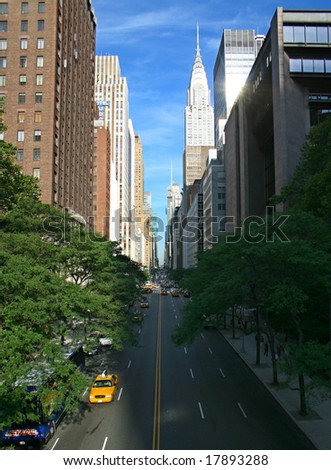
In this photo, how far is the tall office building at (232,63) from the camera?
6826 inches

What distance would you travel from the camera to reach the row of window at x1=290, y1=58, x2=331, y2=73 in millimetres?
55688

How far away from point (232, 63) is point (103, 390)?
572ft

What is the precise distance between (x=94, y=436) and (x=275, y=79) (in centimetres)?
5056

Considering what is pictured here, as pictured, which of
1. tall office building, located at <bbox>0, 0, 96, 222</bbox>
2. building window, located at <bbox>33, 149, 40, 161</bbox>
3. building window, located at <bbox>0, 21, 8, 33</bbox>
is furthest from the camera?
building window, located at <bbox>0, 21, 8, 33</bbox>

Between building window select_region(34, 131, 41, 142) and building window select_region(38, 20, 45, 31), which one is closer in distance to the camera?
building window select_region(34, 131, 41, 142)

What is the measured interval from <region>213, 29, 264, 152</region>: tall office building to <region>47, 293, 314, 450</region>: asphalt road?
147421mm

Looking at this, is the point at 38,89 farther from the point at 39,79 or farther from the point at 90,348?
the point at 90,348

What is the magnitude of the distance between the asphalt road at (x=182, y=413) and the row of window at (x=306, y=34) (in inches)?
1642

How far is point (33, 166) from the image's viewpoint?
58281 millimetres

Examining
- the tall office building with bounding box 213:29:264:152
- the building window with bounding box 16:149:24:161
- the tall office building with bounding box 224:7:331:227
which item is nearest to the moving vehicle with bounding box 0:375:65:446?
the tall office building with bounding box 224:7:331:227

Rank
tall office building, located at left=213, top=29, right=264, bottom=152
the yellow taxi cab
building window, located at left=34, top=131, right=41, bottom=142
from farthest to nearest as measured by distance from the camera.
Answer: tall office building, located at left=213, top=29, right=264, bottom=152 < building window, located at left=34, top=131, right=41, bottom=142 < the yellow taxi cab

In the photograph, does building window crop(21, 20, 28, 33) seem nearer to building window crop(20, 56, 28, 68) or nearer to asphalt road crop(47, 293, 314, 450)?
building window crop(20, 56, 28, 68)

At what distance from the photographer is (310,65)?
56.0m
